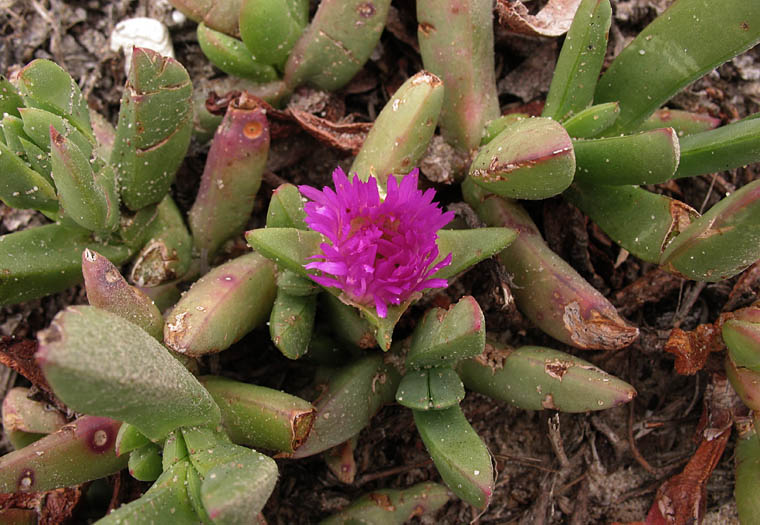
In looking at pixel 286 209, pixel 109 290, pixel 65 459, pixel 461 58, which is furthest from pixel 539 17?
pixel 65 459

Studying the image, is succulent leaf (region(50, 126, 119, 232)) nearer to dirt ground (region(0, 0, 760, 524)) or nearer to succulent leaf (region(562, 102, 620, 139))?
dirt ground (region(0, 0, 760, 524))

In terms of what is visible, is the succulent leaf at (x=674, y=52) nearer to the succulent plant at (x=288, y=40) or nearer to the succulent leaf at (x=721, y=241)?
the succulent leaf at (x=721, y=241)

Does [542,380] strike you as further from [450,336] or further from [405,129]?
[405,129]

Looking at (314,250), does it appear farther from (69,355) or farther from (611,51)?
(611,51)

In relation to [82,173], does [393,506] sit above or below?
below

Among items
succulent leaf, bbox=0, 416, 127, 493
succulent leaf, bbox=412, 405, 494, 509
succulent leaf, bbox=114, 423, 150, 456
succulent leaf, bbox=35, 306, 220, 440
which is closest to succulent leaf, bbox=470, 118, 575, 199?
succulent leaf, bbox=412, 405, 494, 509
